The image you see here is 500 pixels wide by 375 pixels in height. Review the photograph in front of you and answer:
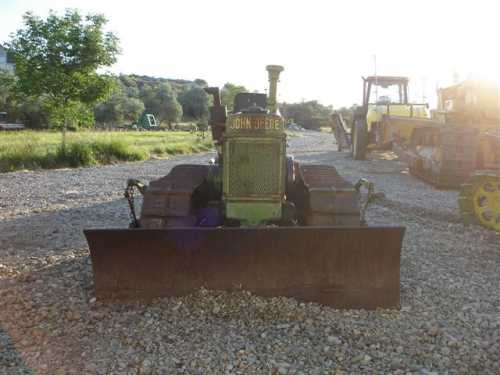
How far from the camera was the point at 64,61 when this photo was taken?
1730cm

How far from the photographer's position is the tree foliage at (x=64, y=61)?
55.1 feet

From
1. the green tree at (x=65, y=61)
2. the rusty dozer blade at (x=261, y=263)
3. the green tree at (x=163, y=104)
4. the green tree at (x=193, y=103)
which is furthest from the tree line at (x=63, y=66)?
the green tree at (x=193, y=103)

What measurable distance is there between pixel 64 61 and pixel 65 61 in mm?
39

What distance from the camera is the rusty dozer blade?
4.44 meters

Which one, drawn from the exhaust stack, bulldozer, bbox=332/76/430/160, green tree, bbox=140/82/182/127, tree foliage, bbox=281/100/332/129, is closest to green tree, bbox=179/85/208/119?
green tree, bbox=140/82/182/127

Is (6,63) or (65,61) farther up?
(6,63)

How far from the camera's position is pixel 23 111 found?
5056cm

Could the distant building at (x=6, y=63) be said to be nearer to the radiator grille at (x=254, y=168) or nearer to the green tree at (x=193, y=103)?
the radiator grille at (x=254, y=168)

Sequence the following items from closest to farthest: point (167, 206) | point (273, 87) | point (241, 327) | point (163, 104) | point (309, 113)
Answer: point (241, 327), point (167, 206), point (273, 87), point (163, 104), point (309, 113)

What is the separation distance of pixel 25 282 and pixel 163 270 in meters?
1.53

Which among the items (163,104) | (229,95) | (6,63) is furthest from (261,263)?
(163,104)

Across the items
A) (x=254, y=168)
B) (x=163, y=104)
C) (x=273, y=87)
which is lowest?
(x=254, y=168)

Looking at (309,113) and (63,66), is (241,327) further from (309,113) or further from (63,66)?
(309,113)

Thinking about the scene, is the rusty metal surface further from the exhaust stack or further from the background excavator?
the background excavator
